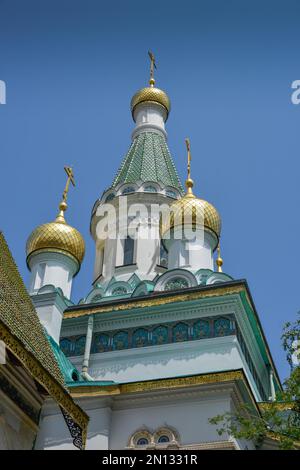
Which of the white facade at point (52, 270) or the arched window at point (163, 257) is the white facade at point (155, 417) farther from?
the arched window at point (163, 257)

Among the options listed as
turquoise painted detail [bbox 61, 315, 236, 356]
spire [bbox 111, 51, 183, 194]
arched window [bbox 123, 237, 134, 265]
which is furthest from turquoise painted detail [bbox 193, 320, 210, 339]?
spire [bbox 111, 51, 183, 194]

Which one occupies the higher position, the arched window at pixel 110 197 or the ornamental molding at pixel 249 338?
the arched window at pixel 110 197

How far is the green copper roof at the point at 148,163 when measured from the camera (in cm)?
1827

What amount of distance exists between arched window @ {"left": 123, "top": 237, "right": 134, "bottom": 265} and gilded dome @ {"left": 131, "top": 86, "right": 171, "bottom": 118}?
250 inches

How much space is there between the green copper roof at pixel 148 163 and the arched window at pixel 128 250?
6.26ft

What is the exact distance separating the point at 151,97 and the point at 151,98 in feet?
0.13

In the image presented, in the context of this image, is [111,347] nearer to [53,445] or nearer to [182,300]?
[182,300]

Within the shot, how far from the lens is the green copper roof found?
1827 centimetres

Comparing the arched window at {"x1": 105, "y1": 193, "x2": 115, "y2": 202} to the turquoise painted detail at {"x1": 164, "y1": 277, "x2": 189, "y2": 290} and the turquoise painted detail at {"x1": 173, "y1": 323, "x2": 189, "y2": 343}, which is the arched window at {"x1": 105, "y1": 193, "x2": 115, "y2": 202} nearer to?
the turquoise painted detail at {"x1": 164, "y1": 277, "x2": 189, "y2": 290}

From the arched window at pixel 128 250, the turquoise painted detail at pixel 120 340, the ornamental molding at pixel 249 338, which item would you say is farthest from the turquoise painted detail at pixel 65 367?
the arched window at pixel 128 250

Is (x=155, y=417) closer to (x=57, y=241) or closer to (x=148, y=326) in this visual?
(x=148, y=326)

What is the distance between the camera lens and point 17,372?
24.3 ft

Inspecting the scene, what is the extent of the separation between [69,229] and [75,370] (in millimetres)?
4227
